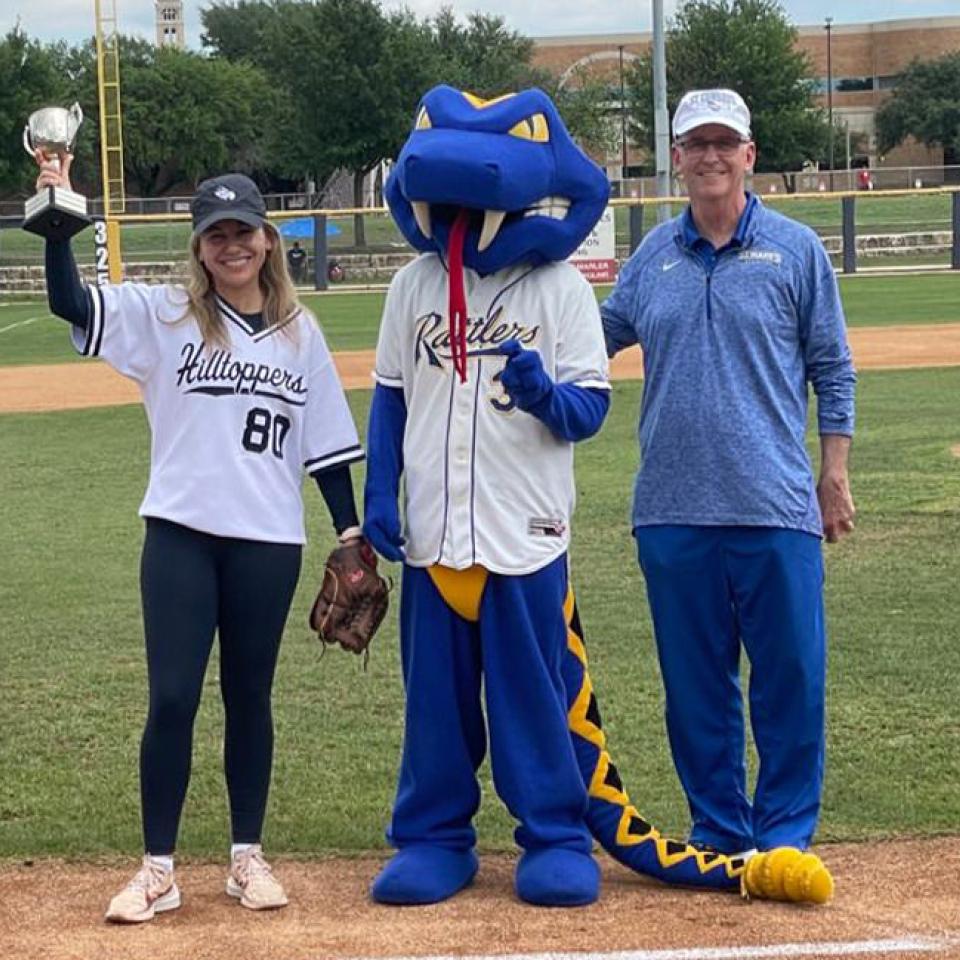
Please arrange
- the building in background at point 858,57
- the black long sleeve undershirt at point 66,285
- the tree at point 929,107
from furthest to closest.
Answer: the building in background at point 858,57, the tree at point 929,107, the black long sleeve undershirt at point 66,285

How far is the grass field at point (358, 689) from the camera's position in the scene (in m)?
5.17

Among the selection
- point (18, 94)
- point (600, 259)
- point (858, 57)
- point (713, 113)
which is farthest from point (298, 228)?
point (858, 57)

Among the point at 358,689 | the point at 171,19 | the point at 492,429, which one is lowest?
the point at 358,689

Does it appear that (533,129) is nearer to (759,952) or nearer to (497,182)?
(497,182)

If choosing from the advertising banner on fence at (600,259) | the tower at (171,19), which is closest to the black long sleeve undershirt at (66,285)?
the advertising banner on fence at (600,259)

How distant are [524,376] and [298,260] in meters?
31.6

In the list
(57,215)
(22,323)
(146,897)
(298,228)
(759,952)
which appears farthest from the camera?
(298,228)

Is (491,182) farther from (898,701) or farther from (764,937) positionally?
(898,701)

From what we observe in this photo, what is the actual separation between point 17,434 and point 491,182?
11.7 m

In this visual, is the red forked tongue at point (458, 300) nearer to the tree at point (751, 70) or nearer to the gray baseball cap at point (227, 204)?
the gray baseball cap at point (227, 204)

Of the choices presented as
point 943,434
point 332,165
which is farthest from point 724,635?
point 332,165

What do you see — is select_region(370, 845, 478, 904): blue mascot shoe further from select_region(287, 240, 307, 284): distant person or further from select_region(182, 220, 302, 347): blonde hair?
select_region(287, 240, 307, 284): distant person

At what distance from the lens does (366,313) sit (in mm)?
28891

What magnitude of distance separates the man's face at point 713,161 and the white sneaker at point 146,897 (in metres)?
2.15
